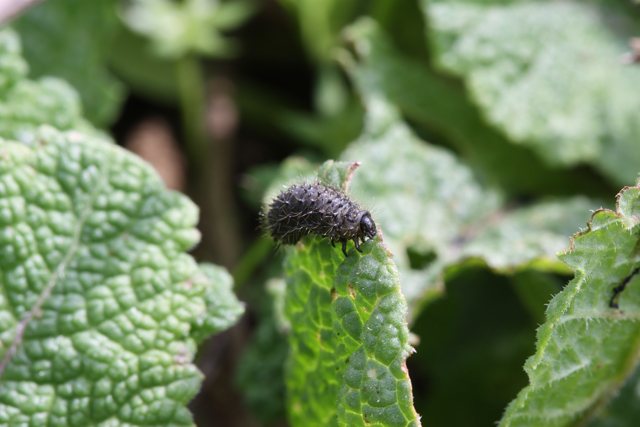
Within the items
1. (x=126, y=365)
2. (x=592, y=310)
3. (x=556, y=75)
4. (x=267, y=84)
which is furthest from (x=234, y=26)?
(x=592, y=310)

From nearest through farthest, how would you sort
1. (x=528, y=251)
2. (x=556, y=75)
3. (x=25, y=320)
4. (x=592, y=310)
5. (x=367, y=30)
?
(x=592, y=310) → (x=25, y=320) → (x=528, y=251) → (x=556, y=75) → (x=367, y=30)

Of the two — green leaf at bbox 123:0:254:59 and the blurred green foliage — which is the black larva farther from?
green leaf at bbox 123:0:254:59

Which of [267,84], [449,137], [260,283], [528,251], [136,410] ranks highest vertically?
[267,84]

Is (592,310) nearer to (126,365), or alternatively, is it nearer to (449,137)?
(126,365)

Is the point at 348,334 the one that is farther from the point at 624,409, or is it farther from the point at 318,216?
the point at 624,409

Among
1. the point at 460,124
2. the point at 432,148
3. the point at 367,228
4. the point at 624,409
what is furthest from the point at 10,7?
the point at 624,409
